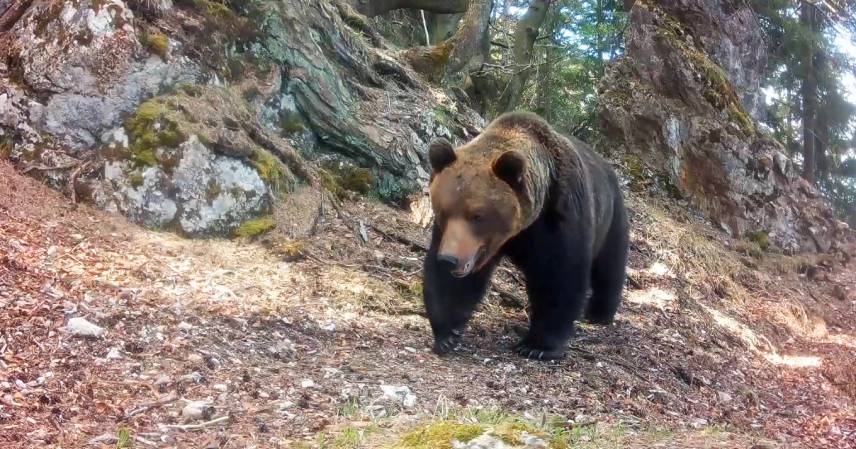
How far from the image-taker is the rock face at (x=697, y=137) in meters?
12.2

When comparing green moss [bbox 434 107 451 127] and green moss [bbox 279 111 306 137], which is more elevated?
green moss [bbox 434 107 451 127]

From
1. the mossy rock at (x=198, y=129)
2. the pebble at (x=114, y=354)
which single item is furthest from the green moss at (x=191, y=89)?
the pebble at (x=114, y=354)

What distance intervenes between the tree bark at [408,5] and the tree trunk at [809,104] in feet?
27.3

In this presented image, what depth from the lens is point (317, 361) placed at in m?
5.02

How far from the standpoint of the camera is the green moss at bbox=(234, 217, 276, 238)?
6617 mm

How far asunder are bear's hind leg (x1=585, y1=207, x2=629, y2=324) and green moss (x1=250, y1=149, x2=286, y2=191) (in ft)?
10.8

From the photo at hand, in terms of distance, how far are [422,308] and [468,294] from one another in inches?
28.6

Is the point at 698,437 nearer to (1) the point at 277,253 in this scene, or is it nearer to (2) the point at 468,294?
(2) the point at 468,294

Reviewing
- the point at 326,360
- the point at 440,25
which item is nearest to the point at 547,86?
the point at 440,25

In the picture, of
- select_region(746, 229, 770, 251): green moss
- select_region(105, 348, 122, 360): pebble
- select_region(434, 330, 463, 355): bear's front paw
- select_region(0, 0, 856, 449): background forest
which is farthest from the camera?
select_region(746, 229, 770, 251): green moss

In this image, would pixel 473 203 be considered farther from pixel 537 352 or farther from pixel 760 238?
pixel 760 238

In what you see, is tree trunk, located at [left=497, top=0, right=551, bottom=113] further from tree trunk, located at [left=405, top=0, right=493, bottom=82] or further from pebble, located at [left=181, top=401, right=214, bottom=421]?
pebble, located at [left=181, top=401, right=214, bottom=421]

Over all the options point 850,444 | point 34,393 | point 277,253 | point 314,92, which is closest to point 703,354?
point 850,444

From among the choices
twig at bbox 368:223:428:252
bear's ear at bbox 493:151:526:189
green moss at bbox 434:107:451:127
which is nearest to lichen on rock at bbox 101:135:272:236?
twig at bbox 368:223:428:252
